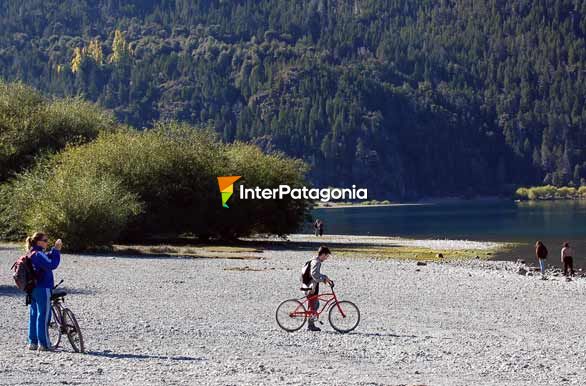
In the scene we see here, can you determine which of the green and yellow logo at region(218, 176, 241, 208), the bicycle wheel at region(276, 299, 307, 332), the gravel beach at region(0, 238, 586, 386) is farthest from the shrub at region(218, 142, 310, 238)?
the bicycle wheel at region(276, 299, 307, 332)

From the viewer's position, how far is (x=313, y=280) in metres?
21.3

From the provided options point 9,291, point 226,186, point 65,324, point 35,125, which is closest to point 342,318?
point 65,324

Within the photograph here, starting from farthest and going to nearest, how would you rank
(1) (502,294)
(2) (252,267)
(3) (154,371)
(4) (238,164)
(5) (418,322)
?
(4) (238,164), (2) (252,267), (1) (502,294), (5) (418,322), (3) (154,371)

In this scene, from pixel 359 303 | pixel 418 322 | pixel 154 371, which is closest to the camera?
pixel 154 371

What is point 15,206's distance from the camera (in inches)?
2153

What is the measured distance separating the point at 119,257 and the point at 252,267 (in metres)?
7.42

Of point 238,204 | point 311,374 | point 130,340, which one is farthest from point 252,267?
point 311,374

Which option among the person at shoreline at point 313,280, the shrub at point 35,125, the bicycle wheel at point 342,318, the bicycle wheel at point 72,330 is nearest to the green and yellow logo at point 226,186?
the shrub at point 35,125

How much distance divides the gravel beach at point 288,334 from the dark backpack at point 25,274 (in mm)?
1324

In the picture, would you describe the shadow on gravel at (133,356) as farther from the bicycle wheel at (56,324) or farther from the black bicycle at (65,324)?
the bicycle wheel at (56,324)

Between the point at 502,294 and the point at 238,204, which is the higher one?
the point at 238,204

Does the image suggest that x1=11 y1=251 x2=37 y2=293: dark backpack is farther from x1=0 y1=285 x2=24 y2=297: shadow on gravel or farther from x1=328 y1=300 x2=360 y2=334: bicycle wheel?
x1=0 y1=285 x2=24 y2=297: shadow on gravel

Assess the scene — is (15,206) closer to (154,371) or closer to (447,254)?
(447,254)

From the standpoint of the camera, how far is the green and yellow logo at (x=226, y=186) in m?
66.4
